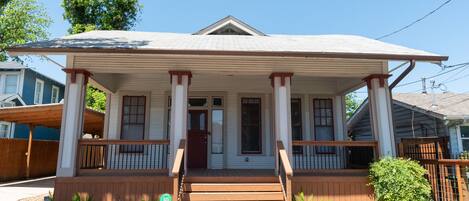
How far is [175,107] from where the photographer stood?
767 cm

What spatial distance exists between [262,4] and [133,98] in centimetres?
867

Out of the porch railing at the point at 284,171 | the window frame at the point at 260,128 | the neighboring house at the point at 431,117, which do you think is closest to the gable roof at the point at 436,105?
the neighboring house at the point at 431,117

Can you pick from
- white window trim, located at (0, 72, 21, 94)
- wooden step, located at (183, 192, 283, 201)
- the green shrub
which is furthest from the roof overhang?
white window trim, located at (0, 72, 21, 94)

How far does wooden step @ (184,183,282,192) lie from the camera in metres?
7.13

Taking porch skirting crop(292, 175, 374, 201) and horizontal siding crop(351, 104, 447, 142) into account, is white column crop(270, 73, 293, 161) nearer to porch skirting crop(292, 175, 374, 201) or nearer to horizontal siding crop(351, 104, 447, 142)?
porch skirting crop(292, 175, 374, 201)

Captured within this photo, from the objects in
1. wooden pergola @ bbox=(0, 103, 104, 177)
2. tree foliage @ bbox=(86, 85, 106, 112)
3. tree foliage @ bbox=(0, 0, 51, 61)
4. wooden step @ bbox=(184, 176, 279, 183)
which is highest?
tree foliage @ bbox=(0, 0, 51, 61)

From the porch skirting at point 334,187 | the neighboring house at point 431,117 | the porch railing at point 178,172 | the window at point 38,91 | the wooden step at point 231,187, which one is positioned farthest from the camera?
the window at point 38,91

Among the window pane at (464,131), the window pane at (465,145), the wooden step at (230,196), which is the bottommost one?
the wooden step at (230,196)

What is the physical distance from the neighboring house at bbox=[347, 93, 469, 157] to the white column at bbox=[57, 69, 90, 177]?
28.7 ft

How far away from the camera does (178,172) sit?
6.39 meters

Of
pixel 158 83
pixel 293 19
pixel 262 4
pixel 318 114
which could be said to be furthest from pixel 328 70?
pixel 293 19

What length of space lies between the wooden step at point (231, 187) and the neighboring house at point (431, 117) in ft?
17.4

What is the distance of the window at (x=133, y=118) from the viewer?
10.2 m

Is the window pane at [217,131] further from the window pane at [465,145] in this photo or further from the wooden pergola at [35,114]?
the window pane at [465,145]
